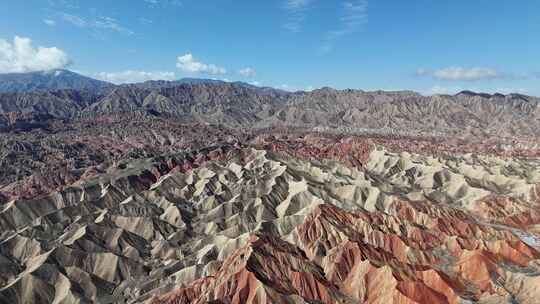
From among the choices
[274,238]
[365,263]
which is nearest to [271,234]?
[274,238]

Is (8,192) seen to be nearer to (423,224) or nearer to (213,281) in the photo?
(213,281)

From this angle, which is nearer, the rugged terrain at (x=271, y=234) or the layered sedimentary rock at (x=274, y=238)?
the layered sedimentary rock at (x=274, y=238)

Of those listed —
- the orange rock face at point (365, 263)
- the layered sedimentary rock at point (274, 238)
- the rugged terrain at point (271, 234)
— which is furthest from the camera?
the rugged terrain at point (271, 234)

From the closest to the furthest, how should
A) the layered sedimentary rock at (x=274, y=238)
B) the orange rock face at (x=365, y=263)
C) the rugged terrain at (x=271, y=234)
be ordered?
1. the orange rock face at (x=365, y=263)
2. the layered sedimentary rock at (x=274, y=238)
3. the rugged terrain at (x=271, y=234)

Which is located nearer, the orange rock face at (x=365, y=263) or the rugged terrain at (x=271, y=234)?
the orange rock face at (x=365, y=263)

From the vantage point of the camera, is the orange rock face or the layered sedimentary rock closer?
the orange rock face

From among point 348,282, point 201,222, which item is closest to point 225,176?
point 201,222

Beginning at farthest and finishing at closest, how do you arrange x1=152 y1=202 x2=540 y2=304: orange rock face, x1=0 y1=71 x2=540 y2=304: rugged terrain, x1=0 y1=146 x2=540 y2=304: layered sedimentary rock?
1. x1=0 y1=71 x2=540 y2=304: rugged terrain
2. x1=0 y1=146 x2=540 y2=304: layered sedimentary rock
3. x1=152 y1=202 x2=540 y2=304: orange rock face

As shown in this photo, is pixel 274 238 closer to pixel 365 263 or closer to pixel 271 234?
→ pixel 271 234

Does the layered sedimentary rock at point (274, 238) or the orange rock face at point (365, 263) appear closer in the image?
the orange rock face at point (365, 263)
